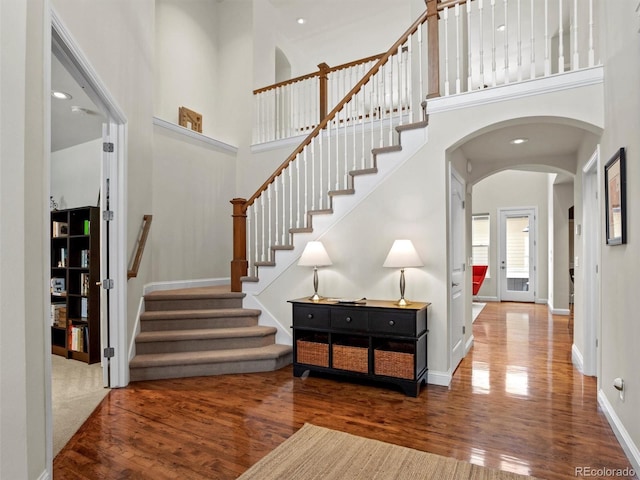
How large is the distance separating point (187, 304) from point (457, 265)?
3172 millimetres

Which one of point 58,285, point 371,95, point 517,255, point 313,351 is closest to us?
point 313,351

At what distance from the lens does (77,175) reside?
18.9ft

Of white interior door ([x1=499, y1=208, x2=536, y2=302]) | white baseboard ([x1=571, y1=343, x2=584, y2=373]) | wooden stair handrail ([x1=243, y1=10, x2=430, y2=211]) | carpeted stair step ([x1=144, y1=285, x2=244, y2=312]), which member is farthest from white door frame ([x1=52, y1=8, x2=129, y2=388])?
white interior door ([x1=499, y1=208, x2=536, y2=302])

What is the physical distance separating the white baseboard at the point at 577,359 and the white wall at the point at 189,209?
16.5 ft

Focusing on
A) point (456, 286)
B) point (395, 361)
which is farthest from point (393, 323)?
point (456, 286)

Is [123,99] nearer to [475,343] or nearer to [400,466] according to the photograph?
[400,466]

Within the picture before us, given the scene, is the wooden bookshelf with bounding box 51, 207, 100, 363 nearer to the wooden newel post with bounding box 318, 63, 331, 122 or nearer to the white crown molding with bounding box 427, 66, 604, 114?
the wooden newel post with bounding box 318, 63, 331, 122

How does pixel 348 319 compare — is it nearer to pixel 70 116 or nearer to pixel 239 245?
pixel 239 245

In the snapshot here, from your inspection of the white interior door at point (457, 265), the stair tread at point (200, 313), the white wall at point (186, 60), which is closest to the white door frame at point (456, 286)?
the white interior door at point (457, 265)

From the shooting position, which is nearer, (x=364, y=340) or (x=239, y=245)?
(x=364, y=340)

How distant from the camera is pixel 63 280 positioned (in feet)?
16.3

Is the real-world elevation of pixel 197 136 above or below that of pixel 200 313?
above

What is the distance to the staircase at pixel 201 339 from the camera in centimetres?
382

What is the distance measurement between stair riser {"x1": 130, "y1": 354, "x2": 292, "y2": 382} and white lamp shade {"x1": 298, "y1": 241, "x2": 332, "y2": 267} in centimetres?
113
